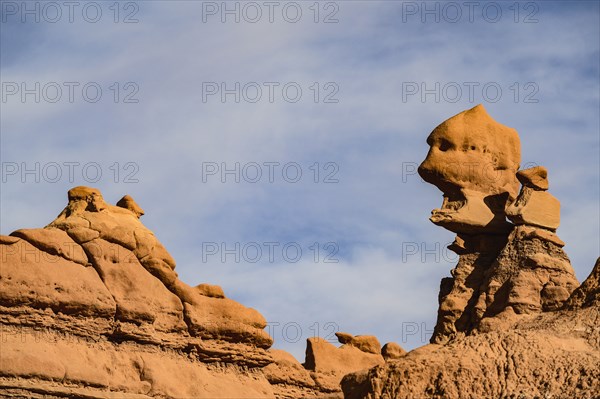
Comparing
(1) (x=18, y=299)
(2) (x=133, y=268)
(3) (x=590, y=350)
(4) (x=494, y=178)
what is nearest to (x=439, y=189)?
(4) (x=494, y=178)

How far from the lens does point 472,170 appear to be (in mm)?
35562

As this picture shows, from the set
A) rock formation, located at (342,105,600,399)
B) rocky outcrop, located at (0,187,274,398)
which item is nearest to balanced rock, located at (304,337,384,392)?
rock formation, located at (342,105,600,399)

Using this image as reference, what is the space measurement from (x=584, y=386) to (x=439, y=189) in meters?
24.2

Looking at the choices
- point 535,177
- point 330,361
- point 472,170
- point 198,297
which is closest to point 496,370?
point 198,297

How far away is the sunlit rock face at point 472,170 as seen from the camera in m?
35.2

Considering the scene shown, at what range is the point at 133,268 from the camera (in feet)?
95.2

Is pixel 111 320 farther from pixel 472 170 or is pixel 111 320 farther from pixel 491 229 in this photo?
pixel 472 170

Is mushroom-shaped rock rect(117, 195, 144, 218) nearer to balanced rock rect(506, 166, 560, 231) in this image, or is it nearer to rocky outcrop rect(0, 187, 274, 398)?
rocky outcrop rect(0, 187, 274, 398)

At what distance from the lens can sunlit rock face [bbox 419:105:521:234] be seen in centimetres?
3522

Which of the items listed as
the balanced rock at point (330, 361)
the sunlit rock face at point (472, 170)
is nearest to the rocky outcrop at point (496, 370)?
the balanced rock at point (330, 361)

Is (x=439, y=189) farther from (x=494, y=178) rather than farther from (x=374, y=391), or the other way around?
(x=374, y=391)

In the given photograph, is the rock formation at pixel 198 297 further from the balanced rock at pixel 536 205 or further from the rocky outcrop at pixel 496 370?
Answer: the rocky outcrop at pixel 496 370

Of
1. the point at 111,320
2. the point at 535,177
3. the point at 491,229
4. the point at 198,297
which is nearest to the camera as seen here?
the point at 111,320

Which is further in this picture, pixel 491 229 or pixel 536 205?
pixel 491 229
